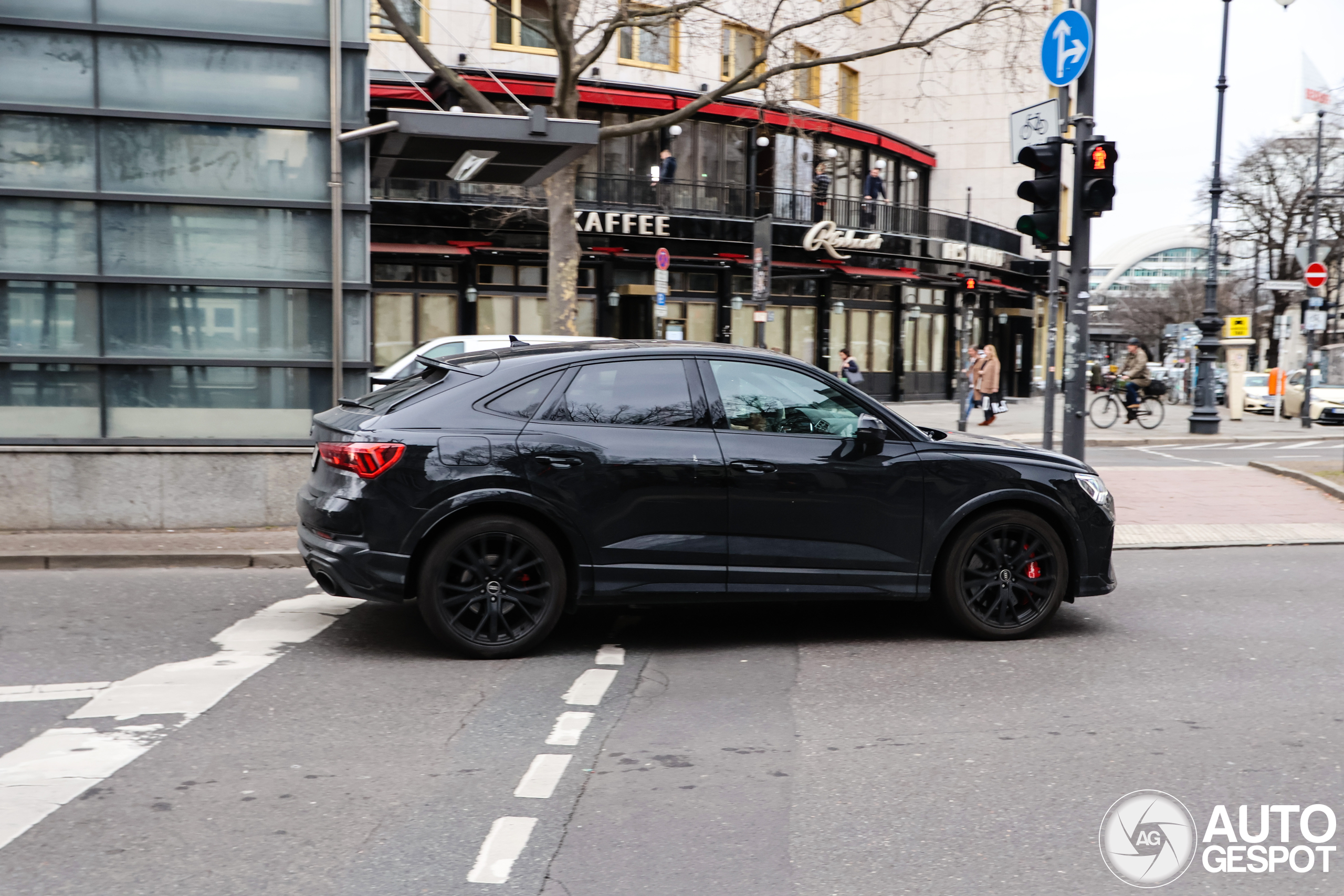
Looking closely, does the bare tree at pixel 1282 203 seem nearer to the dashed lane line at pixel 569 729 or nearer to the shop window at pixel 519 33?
the shop window at pixel 519 33

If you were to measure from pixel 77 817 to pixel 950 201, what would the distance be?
4424cm

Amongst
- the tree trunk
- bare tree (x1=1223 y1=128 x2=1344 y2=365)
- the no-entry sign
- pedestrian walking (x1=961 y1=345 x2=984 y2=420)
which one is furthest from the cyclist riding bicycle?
bare tree (x1=1223 y1=128 x2=1344 y2=365)

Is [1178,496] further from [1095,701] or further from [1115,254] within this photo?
[1115,254]

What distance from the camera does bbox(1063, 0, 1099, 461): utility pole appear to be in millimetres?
10289

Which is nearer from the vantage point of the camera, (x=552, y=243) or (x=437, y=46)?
(x=552, y=243)

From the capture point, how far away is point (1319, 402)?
30828 millimetres

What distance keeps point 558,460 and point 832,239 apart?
27.7m

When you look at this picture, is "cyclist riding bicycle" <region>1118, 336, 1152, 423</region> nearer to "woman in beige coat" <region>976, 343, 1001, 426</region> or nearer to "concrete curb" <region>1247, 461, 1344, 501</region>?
"woman in beige coat" <region>976, 343, 1001, 426</region>

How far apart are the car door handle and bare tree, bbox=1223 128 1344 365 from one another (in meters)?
48.7

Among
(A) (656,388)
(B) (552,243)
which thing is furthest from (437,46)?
(A) (656,388)

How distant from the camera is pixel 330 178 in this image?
390 inches

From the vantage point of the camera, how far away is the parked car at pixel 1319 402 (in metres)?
30.5

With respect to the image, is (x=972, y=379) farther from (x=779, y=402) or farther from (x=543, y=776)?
(x=543, y=776)

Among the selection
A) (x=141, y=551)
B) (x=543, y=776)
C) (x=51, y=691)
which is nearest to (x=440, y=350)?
(x=141, y=551)
